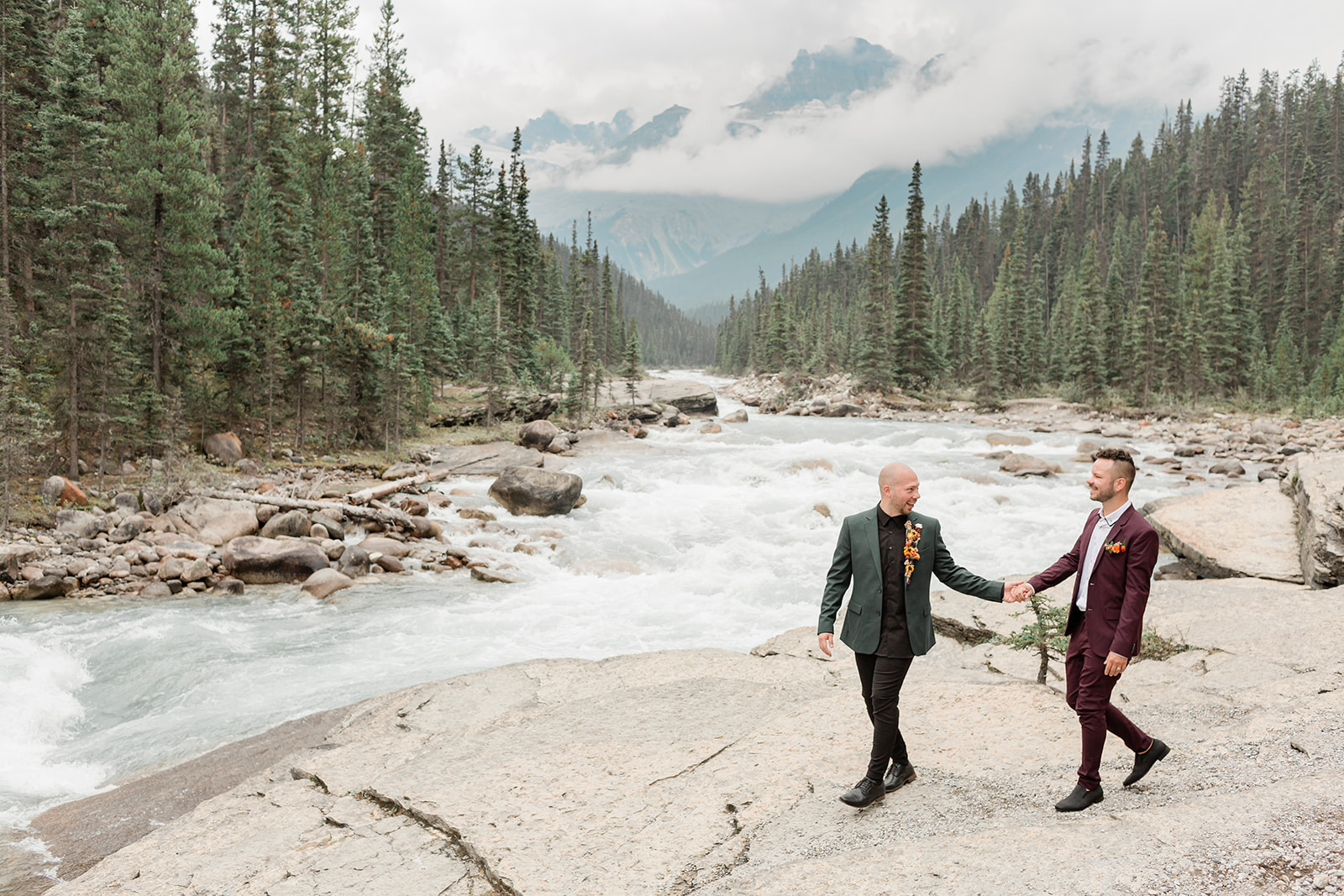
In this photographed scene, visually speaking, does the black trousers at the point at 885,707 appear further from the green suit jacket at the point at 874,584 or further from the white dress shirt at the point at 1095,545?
the white dress shirt at the point at 1095,545

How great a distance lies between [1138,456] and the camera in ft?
91.7

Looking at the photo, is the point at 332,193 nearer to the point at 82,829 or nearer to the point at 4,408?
the point at 4,408

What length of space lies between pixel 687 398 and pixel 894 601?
4762 cm

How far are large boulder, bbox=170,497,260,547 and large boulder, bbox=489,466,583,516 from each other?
6.01 metres

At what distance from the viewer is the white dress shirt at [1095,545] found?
4148 millimetres

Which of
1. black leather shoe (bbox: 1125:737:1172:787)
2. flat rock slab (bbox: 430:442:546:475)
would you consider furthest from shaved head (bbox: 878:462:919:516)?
flat rock slab (bbox: 430:442:546:475)

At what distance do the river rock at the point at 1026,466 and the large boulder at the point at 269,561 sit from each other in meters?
21.5

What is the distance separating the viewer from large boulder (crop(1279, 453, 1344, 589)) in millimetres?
9414

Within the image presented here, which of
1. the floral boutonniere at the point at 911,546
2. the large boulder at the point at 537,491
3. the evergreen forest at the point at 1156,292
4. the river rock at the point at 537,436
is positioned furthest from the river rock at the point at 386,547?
the evergreen forest at the point at 1156,292

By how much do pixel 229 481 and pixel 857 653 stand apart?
19432mm

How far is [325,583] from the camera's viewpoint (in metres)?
13.0

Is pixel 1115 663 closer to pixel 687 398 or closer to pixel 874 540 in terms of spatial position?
pixel 874 540

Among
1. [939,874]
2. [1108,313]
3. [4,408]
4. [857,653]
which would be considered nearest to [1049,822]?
[939,874]

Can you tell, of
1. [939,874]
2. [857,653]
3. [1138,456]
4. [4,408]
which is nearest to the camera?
[939,874]
